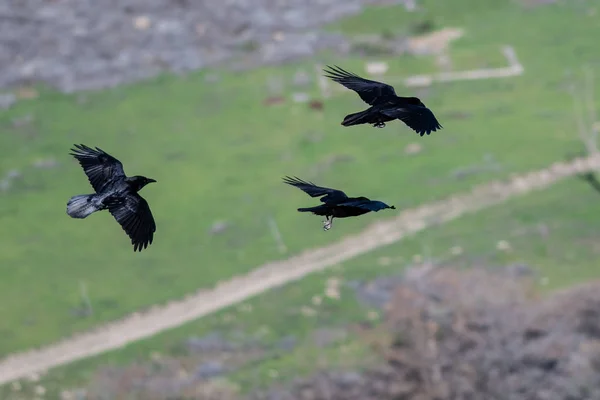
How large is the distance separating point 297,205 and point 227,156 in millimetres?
11239

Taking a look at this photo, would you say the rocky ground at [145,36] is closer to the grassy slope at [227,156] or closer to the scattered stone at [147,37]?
the scattered stone at [147,37]

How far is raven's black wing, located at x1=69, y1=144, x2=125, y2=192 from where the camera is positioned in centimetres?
3325

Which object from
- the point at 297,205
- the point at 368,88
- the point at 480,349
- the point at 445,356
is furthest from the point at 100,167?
the point at 297,205

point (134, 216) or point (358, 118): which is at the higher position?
point (358, 118)

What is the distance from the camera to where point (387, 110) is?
32.6m

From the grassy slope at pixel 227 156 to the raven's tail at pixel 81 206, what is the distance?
1583 inches

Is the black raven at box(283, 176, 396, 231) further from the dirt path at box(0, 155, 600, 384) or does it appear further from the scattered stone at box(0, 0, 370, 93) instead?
the scattered stone at box(0, 0, 370, 93)

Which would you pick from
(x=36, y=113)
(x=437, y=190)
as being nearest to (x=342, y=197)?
(x=437, y=190)

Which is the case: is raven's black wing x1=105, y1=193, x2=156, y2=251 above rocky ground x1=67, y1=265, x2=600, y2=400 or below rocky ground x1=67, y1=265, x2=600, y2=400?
above

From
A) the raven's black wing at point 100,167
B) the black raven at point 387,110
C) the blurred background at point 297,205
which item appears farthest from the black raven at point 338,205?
the blurred background at point 297,205

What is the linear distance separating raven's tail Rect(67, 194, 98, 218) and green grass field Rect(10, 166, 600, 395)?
35.1 m

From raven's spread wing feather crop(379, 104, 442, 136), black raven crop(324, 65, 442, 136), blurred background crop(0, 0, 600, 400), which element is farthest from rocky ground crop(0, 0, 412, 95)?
raven's spread wing feather crop(379, 104, 442, 136)

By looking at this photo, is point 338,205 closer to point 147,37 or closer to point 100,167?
point 100,167

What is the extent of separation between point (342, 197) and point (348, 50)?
7706cm
